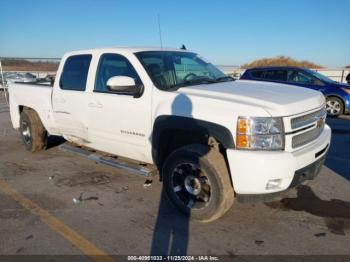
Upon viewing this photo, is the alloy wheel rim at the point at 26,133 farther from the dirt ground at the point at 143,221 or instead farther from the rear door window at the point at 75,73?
the rear door window at the point at 75,73

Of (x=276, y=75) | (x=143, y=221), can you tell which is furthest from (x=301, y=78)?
(x=143, y=221)

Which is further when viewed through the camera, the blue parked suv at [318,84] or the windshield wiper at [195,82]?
the blue parked suv at [318,84]

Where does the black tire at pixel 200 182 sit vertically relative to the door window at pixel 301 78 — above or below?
below

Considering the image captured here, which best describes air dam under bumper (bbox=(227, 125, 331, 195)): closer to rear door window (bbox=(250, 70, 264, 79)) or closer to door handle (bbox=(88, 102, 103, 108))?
door handle (bbox=(88, 102, 103, 108))

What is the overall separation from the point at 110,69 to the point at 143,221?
85.9 inches

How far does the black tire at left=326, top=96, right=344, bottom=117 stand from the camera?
11.3m

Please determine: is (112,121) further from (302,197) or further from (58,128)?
(302,197)

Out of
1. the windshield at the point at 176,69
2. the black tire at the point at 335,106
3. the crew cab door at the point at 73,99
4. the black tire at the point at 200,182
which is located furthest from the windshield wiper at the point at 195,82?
the black tire at the point at 335,106

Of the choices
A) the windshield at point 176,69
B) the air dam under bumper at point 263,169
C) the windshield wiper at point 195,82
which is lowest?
the air dam under bumper at point 263,169

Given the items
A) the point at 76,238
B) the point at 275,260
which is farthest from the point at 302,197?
the point at 76,238

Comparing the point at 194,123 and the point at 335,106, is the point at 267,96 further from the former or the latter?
the point at 335,106

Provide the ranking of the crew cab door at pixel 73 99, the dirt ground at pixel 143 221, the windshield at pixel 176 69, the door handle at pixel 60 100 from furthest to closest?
the door handle at pixel 60 100 < the crew cab door at pixel 73 99 < the windshield at pixel 176 69 < the dirt ground at pixel 143 221

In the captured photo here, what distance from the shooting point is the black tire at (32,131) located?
6.49 meters

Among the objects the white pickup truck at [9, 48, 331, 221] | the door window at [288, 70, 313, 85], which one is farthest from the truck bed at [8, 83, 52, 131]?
the door window at [288, 70, 313, 85]
